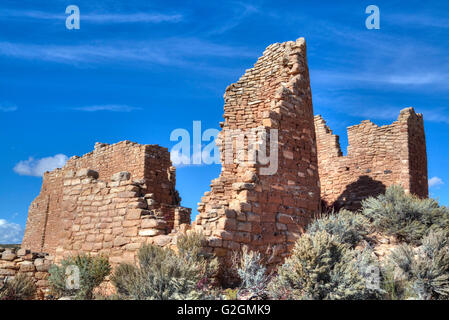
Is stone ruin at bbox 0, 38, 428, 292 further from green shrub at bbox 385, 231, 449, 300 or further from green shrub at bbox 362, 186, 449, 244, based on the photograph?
green shrub at bbox 385, 231, 449, 300

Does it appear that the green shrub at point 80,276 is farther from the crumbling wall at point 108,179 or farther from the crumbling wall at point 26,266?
the crumbling wall at point 108,179

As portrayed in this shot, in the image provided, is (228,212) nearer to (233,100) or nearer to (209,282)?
(209,282)

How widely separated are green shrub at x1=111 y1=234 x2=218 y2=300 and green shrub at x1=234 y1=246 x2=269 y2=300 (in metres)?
0.50

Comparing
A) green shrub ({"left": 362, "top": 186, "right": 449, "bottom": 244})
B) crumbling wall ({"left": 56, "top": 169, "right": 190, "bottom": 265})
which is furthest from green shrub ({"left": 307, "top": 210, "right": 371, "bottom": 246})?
crumbling wall ({"left": 56, "top": 169, "right": 190, "bottom": 265})

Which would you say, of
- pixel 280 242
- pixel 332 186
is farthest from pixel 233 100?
pixel 332 186

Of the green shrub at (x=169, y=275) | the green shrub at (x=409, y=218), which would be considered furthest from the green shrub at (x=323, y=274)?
the green shrub at (x=409, y=218)

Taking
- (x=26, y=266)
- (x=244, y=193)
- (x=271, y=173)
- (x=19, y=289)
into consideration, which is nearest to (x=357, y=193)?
(x=271, y=173)

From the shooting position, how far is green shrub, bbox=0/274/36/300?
24.3ft

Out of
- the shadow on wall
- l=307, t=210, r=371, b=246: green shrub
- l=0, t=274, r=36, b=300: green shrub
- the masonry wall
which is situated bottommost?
l=0, t=274, r=36, b=300: green shrub

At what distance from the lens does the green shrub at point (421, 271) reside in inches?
234

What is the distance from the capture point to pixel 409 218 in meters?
8.45

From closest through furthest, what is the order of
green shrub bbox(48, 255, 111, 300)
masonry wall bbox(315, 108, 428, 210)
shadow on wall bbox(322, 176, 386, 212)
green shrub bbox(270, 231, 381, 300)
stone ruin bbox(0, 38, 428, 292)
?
green shrub bbox(270, 231, 381, 300)
green shrub bbox(48, 255, 111, 300)
stone ruin bbox(0, 38, 428, 292)
masonry wall bbox(315, 108, 428, 210)
shadow on wall bbox(322, 176, 386, 212)
